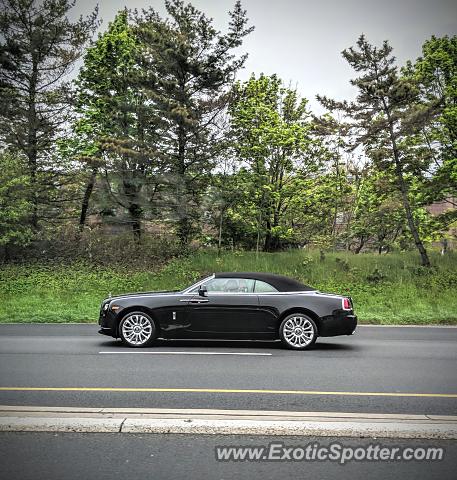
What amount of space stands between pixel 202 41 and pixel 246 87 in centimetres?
357

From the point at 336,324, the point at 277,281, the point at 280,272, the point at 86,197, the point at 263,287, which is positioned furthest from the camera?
the point at 86,197

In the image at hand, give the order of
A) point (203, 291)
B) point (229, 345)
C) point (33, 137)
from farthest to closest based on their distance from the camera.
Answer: point (33, 137) → point (229, 345) → point (203, 291)

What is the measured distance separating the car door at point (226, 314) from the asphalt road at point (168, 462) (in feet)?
17.9

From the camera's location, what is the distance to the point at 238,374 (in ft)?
25.8

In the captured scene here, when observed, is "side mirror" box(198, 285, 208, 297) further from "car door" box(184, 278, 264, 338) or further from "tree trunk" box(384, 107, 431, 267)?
"tree trunk" box(384, 107, 431, 267)

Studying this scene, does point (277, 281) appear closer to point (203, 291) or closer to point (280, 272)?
point (203, 291)

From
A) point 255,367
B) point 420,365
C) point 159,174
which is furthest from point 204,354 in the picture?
point 159,174

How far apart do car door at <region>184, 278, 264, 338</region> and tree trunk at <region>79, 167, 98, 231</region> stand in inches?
766

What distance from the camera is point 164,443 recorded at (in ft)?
15.3

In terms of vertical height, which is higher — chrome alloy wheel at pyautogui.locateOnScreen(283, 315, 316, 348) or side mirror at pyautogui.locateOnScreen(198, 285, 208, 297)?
side mirror at pyautogui.locateOnScreen(198, 285, 208, 297)

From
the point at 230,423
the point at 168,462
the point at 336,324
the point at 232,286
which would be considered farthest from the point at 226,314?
the point at 168,462

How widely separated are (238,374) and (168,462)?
3.68 m

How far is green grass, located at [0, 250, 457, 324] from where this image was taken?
17.7m

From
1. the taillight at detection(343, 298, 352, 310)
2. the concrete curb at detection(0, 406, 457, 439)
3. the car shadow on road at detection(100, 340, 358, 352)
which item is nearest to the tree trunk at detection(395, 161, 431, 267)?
the car shadow on road at detection(100, 340, 358, 352)
